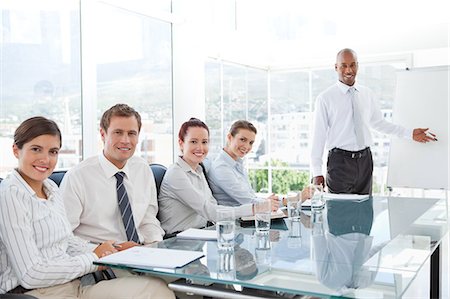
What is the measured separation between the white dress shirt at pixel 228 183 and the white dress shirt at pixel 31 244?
4.66ft

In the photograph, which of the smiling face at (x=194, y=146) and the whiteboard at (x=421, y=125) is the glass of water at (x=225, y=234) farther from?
the whiteboard at (x=421, y=125)

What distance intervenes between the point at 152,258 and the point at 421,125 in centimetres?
385

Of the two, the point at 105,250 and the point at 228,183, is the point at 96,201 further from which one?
the point at 228,183

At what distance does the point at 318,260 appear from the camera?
1.68 metres

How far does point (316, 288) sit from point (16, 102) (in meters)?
2.73

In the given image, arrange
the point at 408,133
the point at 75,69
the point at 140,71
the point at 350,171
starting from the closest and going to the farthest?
the point at 75,69 < the point at 350,171 < the point at 408,133 < the point at 140,71

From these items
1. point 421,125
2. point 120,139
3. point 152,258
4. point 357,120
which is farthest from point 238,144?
point 421,125

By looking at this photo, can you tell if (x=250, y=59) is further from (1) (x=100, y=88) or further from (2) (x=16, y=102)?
(2) (x=16, y=102)

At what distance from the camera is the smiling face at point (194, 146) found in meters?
2.94

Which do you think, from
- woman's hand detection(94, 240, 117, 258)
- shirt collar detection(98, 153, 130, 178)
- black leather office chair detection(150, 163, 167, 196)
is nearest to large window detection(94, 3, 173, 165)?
black leather office chair detection(150, 163, 167, 196)

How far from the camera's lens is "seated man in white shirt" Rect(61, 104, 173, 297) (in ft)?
7.72

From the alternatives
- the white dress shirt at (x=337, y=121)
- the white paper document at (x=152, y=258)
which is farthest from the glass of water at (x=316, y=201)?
the white dress shirt at (x=337, y=121)

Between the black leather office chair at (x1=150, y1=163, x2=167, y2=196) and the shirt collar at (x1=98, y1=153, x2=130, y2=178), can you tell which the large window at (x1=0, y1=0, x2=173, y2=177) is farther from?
the shirt collar at (x1=98, y1=153, x2=130, y2=178)

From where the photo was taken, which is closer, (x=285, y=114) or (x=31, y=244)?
(x=31, y=244)
